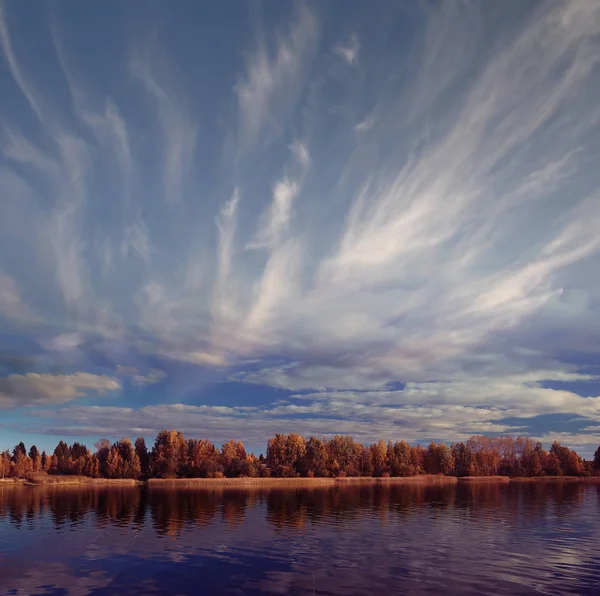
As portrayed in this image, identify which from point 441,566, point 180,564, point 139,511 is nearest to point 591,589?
point 441,566

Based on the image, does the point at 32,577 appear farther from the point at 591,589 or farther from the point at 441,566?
the point at 591,589

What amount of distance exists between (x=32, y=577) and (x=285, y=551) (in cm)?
2806

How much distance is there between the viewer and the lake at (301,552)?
1853 inches

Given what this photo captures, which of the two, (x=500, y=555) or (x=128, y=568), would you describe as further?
(x=500, y=555)

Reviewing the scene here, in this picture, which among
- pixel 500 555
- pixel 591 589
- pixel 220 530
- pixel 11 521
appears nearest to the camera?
pixel 591 589

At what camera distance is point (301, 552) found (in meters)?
62.5

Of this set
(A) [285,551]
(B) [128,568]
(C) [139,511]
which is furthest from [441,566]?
(C) [139,511]

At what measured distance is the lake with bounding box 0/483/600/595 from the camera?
47062 mm

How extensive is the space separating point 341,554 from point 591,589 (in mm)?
26348

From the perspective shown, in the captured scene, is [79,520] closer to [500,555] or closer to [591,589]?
[500,555]

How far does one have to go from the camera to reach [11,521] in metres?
94.7

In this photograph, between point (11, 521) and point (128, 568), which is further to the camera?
point (11, 521)

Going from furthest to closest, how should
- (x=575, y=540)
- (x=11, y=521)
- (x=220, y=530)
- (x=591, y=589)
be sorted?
(x=11, y=521) → (x=220, y=530) → (x=575, y=540) → (x=591, y=589)

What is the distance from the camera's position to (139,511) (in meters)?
114
